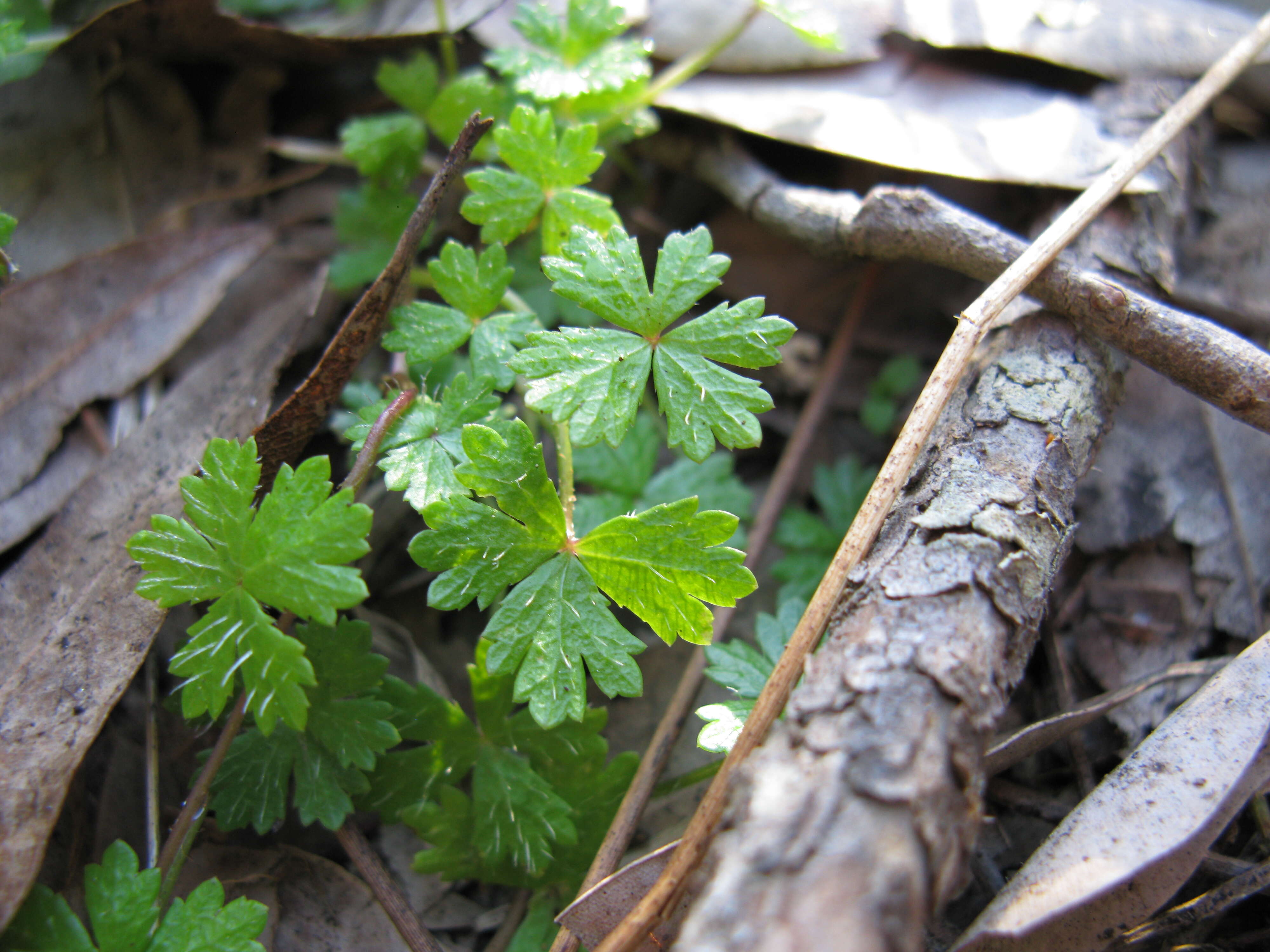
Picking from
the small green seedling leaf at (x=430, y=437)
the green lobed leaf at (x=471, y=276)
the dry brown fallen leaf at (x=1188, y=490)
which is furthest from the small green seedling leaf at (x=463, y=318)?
the dry brown fallen leaf at (x=1188, y=490)

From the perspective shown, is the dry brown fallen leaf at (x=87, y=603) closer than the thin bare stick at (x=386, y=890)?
Yes

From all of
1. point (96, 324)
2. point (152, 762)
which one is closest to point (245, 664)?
point (152, 762)

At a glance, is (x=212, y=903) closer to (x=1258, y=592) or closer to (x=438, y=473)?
(x=438, y=473)

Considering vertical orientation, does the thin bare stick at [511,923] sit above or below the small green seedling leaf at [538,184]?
below

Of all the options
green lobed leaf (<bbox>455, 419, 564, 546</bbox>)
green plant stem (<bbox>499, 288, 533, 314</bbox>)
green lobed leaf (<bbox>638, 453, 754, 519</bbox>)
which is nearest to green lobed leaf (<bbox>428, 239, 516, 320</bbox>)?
green plant stem (<bbox>499, 288, 533, 314</bbox>)

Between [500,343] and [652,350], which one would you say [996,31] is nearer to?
[652,350]

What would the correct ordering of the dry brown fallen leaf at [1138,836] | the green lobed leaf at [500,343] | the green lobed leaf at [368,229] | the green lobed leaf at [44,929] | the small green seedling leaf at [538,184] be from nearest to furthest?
the dry brown fallen leaf at [1138,836] → the green lobed leaf at [44,929] → the green lobed leaf at [500,343] → the small green seedling leaf at [538,184] → the green lobed leaf at [368,229]

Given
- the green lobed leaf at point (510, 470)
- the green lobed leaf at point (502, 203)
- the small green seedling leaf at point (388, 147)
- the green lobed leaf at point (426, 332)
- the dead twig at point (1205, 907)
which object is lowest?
the dead twig at point (1205, 907)

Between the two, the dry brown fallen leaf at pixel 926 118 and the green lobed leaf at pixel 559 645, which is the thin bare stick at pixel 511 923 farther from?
the dry brown fallen leaf at pixel 926 118
